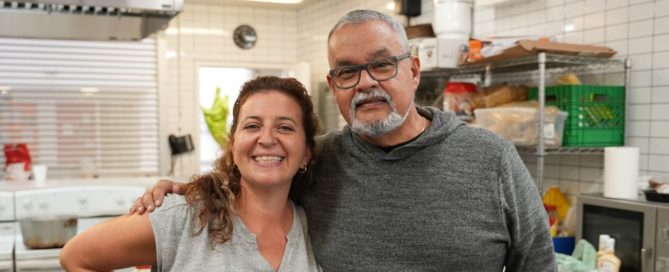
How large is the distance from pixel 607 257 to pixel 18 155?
3.68m

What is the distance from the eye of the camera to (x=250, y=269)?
1.46 metres

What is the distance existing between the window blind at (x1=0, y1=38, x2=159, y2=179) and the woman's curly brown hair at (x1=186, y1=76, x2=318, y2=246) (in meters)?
3.29

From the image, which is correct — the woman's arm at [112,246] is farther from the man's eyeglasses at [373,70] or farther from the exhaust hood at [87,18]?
the exhaust hood at [87,18]

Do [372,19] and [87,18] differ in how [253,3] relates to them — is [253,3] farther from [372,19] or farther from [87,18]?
[372,19]

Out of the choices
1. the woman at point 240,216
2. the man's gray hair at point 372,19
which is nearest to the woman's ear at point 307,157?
the woman at point 240,216

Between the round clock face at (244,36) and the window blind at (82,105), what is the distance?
1.19m

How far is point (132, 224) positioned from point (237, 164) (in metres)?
0.30

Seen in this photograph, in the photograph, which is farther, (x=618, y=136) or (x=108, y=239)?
(x=618, y=136)

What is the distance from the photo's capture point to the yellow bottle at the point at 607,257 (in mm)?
2346

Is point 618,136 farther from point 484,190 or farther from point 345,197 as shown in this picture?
point 345,197

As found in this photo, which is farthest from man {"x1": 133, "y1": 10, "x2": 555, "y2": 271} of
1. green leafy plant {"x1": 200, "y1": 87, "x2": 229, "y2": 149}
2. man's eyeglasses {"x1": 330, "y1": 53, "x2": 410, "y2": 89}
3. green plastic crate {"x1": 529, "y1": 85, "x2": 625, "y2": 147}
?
green leafy plant {"x1": 200, "y1": 87, "x2": 229, "y2": 149}

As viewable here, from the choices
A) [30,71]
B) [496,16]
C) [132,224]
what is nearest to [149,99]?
[30,71]

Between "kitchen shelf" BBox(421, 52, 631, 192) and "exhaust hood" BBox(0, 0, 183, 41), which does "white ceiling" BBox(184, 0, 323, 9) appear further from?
"kitchen shelf" BBox(421, 52, 631, 192)

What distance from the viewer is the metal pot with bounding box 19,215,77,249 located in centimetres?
237
